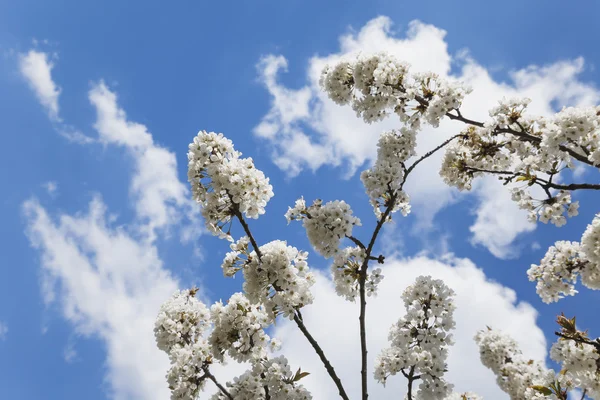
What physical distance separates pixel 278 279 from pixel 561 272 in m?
5.60

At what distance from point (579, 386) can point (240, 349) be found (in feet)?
19.4

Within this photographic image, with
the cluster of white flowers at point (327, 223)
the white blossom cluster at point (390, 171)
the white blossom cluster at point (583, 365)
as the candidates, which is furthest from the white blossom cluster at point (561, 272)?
the cluster of white flowers at point (327, 223)

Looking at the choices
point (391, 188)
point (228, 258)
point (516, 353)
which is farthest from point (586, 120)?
point (516, 353)

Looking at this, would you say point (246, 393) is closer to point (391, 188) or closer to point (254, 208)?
point (254, 208)

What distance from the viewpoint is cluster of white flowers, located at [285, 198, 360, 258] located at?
621cm

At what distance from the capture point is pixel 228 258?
6648 mm

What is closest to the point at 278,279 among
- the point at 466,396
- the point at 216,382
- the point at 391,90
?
the point at 216,382

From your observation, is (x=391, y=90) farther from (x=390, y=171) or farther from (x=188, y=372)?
(x=188, y=372)

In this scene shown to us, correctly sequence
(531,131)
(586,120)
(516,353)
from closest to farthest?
(586,120) → (531,131) → (516,353)

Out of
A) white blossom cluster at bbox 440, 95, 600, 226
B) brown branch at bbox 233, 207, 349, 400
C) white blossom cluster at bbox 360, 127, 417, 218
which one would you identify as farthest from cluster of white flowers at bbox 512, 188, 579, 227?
brown branch at bbox 233, 207, 349, 400

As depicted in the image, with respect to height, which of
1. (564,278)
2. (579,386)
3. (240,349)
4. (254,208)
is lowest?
(579,386)

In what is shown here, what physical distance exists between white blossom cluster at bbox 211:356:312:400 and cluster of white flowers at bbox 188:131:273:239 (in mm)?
2352

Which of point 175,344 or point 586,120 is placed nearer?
point 586,120

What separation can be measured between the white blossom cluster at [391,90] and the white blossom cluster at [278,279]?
3758 mm
